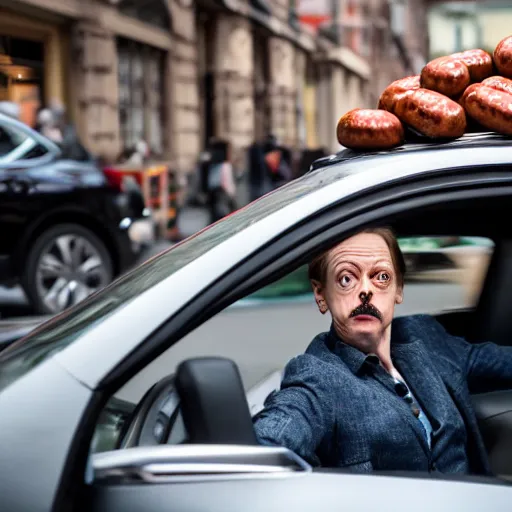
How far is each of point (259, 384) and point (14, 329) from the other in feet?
2.36

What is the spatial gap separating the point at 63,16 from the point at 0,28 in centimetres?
179

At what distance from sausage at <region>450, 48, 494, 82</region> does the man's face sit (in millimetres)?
347

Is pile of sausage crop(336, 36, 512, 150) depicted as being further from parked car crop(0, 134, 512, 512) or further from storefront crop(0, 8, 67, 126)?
storefront crop(0, 8, 67, 126)

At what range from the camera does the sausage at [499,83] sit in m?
2.11

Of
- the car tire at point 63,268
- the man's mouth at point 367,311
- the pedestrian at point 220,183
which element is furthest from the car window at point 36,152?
the man's mouth at point 367,311

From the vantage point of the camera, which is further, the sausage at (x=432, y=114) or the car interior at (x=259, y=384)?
the sausage at (x=432, y=114)

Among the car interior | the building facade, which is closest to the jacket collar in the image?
the car interior

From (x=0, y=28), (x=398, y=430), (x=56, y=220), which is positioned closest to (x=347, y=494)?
(x=398, y=430)

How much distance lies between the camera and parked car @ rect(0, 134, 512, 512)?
1748mm

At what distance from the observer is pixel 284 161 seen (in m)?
17.4

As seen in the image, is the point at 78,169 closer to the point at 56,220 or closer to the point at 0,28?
the point at 56,220

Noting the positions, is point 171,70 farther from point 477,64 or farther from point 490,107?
point 490,107

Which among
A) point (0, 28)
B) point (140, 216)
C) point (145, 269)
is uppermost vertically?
point (0, 28)

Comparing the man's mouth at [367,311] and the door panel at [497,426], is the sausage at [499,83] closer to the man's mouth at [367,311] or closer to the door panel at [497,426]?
the man's mouth at [367,311]
